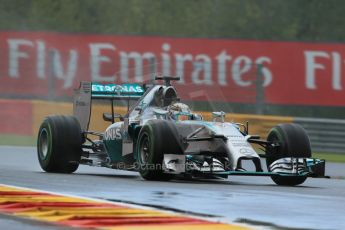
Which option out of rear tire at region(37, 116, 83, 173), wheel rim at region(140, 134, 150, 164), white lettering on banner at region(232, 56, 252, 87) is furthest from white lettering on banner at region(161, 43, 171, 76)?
wheel rim at region(140, 134, 150, 164)

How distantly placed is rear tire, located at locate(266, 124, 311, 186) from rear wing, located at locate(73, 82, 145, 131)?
2443mm

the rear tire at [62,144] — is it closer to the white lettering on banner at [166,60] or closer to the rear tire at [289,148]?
the rear tire at [289,148]

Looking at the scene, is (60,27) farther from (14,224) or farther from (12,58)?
(14,224)

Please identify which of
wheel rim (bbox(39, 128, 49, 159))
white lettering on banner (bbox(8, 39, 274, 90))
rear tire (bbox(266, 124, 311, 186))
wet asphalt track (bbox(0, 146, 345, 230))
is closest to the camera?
wet asphalt track (bbox(0, 146, 345, 230))

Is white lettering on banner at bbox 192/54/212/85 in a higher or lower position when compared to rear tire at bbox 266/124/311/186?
higher

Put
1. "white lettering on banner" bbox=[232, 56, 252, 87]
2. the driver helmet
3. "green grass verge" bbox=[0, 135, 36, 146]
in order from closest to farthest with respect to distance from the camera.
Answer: the driver helmet < "green grass verge" bbox=[0, 135, 36, 146] < "white lettering on banner" bbox=[232, 56, 252, 87]

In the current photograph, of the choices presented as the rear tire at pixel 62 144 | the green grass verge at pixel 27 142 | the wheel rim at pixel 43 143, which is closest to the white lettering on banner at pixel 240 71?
the green grass verge at pixel 27 142

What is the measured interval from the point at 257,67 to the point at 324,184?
9.09 meters

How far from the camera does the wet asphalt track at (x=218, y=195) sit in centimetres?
983

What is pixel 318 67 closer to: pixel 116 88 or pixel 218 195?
pixel 116 88

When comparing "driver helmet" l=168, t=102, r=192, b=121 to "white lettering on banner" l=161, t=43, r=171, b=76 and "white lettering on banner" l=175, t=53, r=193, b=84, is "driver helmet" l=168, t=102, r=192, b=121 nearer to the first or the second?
"white lettering on banner" l=161, t=43, r=171, b=76

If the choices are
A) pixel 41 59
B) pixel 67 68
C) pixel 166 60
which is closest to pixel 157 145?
pixel 166 60

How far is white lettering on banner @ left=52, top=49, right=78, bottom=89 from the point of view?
25.8 metres

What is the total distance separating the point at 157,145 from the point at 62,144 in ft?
7.01
